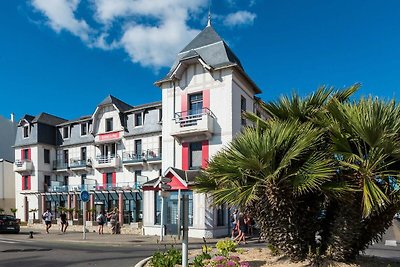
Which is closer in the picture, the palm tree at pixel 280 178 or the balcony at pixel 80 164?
the palm tree at pixel 280 178

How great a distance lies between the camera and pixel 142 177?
30.4 m

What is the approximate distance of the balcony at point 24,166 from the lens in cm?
3850

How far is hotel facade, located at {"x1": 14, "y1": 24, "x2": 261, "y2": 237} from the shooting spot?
2217 cm

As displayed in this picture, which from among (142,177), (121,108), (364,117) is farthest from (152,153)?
(364,117)

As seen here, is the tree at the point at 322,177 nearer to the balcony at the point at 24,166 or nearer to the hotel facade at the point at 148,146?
the hotel facade at the point at 148,146

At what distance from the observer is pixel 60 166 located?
128ft

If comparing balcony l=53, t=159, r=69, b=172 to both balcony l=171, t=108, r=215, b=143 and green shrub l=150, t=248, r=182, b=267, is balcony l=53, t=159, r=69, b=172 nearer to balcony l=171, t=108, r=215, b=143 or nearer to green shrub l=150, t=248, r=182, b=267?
balcony l=171, t=108, r=215, b=143

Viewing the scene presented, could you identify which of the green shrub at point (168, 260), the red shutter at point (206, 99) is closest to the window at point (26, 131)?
the red shutter at point (206, 99)

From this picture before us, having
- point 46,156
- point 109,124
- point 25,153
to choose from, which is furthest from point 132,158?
point 25,153

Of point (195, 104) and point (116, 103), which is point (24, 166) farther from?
point (195, 104)

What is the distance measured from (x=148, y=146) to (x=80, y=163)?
9.15 metres

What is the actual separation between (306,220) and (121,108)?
28.3 meters

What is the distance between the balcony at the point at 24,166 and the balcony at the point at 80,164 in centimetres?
484

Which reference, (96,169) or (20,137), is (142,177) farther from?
(20,137)
